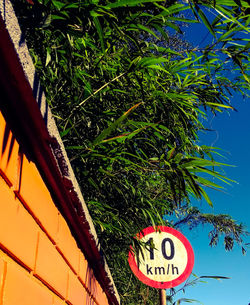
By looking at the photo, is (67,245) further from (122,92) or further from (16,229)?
(122,92)

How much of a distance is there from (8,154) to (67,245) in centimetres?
60

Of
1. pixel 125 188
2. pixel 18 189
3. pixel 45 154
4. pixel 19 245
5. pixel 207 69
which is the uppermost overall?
pixel 207 69

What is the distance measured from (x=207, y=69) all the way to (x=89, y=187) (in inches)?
48.8

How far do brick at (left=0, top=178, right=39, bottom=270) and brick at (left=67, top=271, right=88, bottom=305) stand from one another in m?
0.47

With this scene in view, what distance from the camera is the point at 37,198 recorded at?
87 cm

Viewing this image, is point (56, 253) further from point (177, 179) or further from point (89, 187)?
point (89, 187)

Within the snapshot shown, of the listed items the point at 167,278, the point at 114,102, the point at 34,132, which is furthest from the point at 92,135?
the point at 34,132

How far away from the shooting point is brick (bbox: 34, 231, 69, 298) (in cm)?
86

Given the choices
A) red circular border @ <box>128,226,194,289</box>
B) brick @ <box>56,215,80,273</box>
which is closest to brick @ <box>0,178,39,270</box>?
brick @ <box>56,215,80,273</box>

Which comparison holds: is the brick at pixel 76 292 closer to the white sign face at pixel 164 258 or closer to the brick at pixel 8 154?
the brick at pixel 8 154

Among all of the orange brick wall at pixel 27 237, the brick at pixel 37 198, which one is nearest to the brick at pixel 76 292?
the orange brick wall at pixel 27 237

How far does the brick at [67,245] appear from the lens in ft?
3.64

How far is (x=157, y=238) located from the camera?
3.06 metres

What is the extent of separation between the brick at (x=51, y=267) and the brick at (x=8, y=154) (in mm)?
225
